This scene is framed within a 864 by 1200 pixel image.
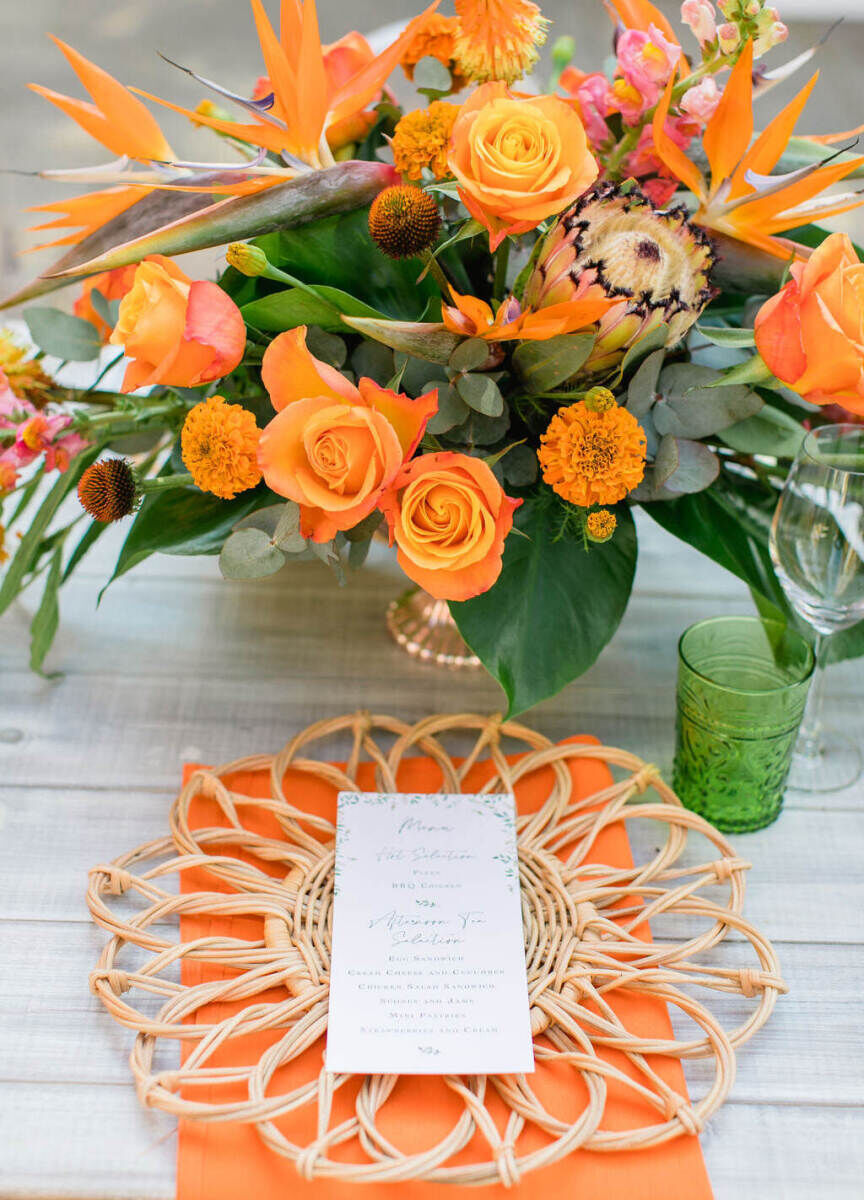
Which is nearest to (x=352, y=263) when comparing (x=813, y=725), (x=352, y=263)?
(x=352, y=263)

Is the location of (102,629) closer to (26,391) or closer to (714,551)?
(26,391)

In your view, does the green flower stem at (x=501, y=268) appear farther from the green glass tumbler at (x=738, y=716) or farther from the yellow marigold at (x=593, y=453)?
the green glass tumbler at (x=738, y=716)

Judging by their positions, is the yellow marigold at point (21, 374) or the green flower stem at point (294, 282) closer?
the green flower stem at point (294, 282)

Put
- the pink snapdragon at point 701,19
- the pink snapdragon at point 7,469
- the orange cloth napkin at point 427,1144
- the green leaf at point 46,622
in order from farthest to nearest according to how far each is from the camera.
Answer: the green leaf at point 46,622 → the pink snapdragon at point 7,469 → the pink snapdragon at point 701,19 → the orange cloth napkin at point 427,1144

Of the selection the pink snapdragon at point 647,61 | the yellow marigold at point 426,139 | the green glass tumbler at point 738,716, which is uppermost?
the pink snapdragon at point 647,61

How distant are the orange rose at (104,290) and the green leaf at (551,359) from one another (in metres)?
0.29

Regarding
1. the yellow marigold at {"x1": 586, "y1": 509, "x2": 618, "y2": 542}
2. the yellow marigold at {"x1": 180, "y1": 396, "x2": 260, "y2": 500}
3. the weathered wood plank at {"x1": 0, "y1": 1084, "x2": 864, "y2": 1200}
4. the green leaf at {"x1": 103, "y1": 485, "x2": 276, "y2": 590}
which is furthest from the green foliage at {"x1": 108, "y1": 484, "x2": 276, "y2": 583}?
the weathered wood plank at {"x1": 0, "y1": 1084, "x2": 864, "y2": 1200}

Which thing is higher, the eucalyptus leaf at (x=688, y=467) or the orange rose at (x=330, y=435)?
the orange rose at (x=330, y=435)

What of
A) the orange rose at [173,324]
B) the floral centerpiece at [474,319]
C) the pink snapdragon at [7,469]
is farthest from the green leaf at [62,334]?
the orange rose at [173,324]

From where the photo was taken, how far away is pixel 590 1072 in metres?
0.58

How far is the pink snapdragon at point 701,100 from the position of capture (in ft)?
2.16

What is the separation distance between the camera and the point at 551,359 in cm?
65

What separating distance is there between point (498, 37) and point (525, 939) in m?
0.52

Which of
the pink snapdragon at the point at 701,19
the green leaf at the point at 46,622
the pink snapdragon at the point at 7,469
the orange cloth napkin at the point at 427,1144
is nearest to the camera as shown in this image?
the orange cloth napkin at the point at 427,1144
